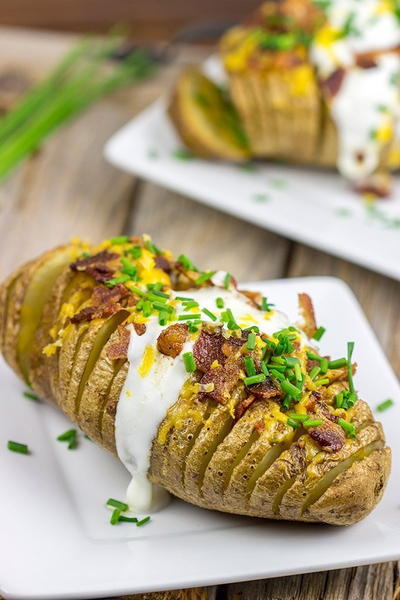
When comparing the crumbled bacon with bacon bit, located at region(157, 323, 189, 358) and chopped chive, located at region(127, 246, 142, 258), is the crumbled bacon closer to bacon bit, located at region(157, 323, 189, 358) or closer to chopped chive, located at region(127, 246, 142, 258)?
bacon bit, located at region(157, 323, 189, 358)

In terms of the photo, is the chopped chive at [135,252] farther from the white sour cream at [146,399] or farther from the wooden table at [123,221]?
the wooden table at [123,221]

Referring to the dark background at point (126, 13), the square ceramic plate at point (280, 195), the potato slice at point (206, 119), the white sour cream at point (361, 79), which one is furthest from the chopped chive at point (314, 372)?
the dark background at point (126, 13)

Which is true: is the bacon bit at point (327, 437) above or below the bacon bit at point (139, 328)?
below

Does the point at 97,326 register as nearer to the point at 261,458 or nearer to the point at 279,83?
the point at 261,458

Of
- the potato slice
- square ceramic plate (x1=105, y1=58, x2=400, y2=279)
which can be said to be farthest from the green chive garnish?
the potato slice

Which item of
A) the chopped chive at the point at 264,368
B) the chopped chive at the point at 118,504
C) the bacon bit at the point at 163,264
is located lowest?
the chopped chive at the point at 118,504

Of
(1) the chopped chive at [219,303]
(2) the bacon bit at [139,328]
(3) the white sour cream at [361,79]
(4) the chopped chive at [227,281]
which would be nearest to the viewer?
(2) the bacon bit at [139,328]

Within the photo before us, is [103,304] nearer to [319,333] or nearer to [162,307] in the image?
[162,307]
